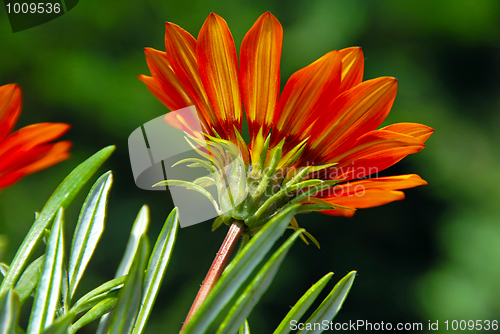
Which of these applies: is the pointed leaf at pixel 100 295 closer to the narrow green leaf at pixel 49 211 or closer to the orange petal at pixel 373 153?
the narrow green leaf at pixel 49 211

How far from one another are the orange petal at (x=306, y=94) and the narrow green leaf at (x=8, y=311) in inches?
8.6

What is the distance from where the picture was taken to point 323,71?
310mm

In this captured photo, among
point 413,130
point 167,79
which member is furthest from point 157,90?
point 413,130

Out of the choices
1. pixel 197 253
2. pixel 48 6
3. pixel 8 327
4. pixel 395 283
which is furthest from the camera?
pixel 395 283

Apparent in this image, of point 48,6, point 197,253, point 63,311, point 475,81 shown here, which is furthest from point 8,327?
point 475,81

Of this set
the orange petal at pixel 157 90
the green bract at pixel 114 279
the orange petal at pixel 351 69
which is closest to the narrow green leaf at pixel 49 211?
the green bract at pixel 114 279

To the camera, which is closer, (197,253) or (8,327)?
(8,327)

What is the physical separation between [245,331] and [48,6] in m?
0.42

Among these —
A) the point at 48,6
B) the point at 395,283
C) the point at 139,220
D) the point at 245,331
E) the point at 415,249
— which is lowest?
the point at 395,283

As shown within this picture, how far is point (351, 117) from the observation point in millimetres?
320

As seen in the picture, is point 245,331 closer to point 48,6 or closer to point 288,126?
point 288,126

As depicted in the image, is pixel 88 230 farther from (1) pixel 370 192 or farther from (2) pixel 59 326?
(1) pixel 370 192

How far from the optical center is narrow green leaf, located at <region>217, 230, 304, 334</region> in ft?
0.63

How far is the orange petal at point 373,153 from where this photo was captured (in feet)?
1.00
